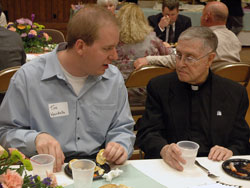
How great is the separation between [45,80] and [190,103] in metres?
1.01

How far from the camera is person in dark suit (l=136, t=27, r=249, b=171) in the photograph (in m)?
2.46

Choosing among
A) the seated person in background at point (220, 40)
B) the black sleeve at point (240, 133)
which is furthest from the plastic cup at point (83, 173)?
the seated person in background at point (220, 40)

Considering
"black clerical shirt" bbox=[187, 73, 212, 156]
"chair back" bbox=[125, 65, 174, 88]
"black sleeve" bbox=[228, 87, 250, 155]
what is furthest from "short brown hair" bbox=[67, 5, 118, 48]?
"chair back" bbox=[125, 65, 174, 88]

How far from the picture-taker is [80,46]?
200 cm

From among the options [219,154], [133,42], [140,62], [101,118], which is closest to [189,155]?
[219,154]

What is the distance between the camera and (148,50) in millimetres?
4008

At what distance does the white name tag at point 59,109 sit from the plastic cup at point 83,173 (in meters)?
0.54

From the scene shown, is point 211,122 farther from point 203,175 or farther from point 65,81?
point 65,81

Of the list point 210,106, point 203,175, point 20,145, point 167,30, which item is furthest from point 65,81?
point 167,30

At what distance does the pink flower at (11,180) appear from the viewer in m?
0.99

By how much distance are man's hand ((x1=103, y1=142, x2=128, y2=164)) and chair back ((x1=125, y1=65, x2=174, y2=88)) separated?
1710 mm

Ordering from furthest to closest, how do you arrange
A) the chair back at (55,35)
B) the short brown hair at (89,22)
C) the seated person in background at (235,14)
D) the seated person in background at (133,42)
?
the seated person in background at (235,14)
the chair back at (55,35)
the seated person in background at (133,42)
the short brown hair at (89,22)

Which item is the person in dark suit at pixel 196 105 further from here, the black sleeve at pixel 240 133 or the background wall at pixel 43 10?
the background wall at pixel 43 10

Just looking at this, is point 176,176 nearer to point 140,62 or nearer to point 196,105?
point 196,105
